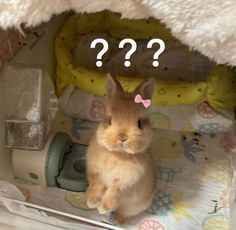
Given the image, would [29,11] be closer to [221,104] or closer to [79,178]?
[79,178]

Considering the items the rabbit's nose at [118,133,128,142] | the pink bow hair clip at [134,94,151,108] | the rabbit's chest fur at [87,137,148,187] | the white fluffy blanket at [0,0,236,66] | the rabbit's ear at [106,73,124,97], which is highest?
the white fluffy blanket at [0,0,236,66]

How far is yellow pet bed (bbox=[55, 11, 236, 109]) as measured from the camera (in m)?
1.28

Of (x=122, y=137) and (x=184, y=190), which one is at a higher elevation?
(x=122, y=137)

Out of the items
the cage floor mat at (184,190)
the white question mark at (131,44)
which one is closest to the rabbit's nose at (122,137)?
the cage floor mat at (184,190)

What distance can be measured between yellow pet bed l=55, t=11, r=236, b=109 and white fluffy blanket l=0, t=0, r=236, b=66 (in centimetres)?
45

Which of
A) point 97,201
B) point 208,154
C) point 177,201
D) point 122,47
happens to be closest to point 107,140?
point 97,201

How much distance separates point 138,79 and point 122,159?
0.34m

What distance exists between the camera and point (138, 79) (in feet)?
4.30

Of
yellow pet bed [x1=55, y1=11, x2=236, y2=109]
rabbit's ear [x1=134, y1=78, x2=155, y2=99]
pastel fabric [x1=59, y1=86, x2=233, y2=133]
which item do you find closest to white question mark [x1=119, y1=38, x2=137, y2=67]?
yellow pet bed [x1=55, y1=11, x2=236, y2=109]

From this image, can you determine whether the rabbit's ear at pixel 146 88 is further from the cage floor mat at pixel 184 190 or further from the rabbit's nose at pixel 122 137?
the cage floor mat at pixel 184 190

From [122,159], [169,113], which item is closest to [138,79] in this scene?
[169,113]

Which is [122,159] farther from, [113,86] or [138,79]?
[138,79]

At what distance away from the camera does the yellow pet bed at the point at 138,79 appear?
1282 millimetres

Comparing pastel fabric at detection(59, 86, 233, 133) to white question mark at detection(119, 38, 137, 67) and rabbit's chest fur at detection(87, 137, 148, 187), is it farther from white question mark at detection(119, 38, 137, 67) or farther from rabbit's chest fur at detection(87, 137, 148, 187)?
rabbit's chest fur at detection(87, 137, 148, 187)
